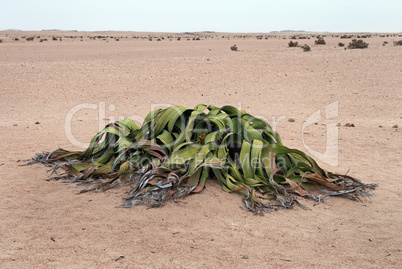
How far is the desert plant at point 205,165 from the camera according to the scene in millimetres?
3402

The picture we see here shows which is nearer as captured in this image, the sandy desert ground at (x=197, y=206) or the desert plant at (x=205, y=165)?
the sandy desert ground at (x=197, y=206)

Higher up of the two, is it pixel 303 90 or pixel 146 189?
pixel 303 90

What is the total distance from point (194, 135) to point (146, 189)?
75cm

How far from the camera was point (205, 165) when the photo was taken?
132 inches

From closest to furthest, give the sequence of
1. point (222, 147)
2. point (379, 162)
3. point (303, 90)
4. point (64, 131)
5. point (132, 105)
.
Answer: point (222, 147)
point (379, 162)
point (64, 131)
point (132, 105)
point (303, 90)

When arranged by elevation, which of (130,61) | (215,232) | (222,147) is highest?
(130,61)

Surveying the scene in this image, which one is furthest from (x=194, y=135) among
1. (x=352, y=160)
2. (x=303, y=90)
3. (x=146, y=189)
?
(x=303, y=90)

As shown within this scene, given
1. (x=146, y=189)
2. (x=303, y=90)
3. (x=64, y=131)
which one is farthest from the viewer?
(x=303, y=90)

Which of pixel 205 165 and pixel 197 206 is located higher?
pixel 205 165

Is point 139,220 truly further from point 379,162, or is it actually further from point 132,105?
point 132,105

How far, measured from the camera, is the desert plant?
3402mm

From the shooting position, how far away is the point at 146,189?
3357 millimetres

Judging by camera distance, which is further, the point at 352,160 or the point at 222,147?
the point at 352,160

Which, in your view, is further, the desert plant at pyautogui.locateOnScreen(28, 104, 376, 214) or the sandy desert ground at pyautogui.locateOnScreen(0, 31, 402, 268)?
the desert plant at pyautogui.locateOnScreen(28, 104, 376, 214)
